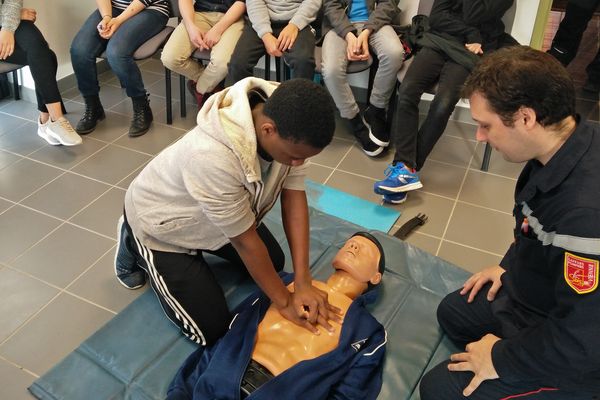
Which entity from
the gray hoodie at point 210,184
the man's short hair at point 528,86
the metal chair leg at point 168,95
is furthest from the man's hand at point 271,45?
the man's short hair at point 528,86

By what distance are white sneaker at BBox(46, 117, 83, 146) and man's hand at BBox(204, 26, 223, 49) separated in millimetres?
877

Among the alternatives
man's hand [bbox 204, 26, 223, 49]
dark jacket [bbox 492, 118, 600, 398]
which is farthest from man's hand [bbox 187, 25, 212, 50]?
dark jacket [bbox 492, 118, 600, 398]

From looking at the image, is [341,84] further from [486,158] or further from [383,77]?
[486,158]

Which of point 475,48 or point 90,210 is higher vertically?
point 475,48

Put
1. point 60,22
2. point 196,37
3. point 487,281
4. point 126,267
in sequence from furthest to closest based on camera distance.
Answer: point 60,22
point 196,37
point 126,267
point 487,281

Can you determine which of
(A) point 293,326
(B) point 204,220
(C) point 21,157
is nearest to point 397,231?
(A) point 293,326

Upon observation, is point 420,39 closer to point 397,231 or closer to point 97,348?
point 397,231

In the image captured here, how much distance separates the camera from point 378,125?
280 centimetres

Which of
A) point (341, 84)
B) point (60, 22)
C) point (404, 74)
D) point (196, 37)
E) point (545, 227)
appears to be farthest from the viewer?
point (60, 22)

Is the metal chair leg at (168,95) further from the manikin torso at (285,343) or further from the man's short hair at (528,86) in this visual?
the man's short hair at (528,86)


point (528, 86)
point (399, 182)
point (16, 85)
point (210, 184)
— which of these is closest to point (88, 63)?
point (16, 85)

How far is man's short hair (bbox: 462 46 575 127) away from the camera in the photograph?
3.51 ft

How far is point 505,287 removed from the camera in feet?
4.94

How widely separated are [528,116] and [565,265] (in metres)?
0.33
